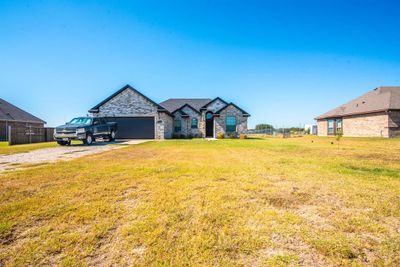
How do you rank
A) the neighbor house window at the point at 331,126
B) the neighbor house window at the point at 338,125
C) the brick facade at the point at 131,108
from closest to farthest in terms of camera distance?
the brick facade at the point at 131,108
the neighbor house window at the point at 338,125
the neighbor house window at the point at 331,126

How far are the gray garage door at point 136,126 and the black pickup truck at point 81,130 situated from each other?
5.15m

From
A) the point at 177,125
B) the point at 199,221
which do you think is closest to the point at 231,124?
the point at 177,125

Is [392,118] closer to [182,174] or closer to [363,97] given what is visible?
[363,97]

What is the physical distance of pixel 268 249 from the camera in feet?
6.16

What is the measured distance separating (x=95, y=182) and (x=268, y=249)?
3.81 m

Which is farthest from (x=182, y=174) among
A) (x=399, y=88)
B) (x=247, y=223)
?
(x=399, y=88)

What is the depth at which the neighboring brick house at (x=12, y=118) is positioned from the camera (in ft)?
75.9

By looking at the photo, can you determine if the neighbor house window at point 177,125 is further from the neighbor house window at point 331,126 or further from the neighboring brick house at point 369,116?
the neighbor house window at point 331,126

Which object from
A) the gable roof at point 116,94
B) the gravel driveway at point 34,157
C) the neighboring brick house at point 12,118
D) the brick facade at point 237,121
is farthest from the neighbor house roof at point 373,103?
the neighboring brick house at point 12,118

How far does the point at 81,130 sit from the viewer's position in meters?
12.2

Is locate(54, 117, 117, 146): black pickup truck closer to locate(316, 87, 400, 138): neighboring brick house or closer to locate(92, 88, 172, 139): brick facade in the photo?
locate(92, 88, 172, 139): brick facade

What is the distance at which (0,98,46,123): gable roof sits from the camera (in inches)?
953

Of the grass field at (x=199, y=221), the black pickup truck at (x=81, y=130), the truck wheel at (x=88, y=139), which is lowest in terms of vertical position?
the grass field at (x=199, y=221)

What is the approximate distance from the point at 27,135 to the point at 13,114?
14058 millimetres
